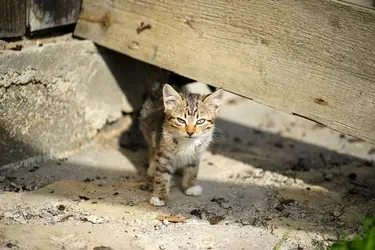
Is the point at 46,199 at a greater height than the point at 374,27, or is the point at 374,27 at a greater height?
the point at 374,27

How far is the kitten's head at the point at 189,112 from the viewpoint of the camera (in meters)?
4.73

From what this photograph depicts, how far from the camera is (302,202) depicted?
480 cm

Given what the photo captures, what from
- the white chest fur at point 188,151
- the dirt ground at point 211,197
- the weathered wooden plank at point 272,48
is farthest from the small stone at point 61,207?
the weathered wooden plank at point 272,48

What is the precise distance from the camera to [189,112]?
15.6 ft

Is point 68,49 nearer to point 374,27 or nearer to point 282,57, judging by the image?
point 282,57

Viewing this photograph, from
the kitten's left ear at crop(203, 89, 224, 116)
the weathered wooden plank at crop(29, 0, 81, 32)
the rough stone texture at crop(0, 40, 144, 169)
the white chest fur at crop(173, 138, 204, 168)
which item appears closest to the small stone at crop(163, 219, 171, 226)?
the white chest fur at crop(173, 138, 204, 168)

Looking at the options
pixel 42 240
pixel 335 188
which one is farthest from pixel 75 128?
pixel 335 188

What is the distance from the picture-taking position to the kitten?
4754 millimetres

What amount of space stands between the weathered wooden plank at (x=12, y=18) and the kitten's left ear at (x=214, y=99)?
1.75 m

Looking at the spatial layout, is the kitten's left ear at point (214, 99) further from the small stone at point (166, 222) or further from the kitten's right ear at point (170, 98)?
the small stone at point (166, 222)

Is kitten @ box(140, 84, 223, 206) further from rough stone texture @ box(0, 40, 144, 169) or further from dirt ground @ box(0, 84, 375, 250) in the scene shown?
rough stone texture @ box(0, 40, 144, 169)

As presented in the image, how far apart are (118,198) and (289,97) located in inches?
64.9

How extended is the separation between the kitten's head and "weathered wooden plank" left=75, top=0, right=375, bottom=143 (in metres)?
0.19

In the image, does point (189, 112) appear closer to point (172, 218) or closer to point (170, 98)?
point (170, 98)
